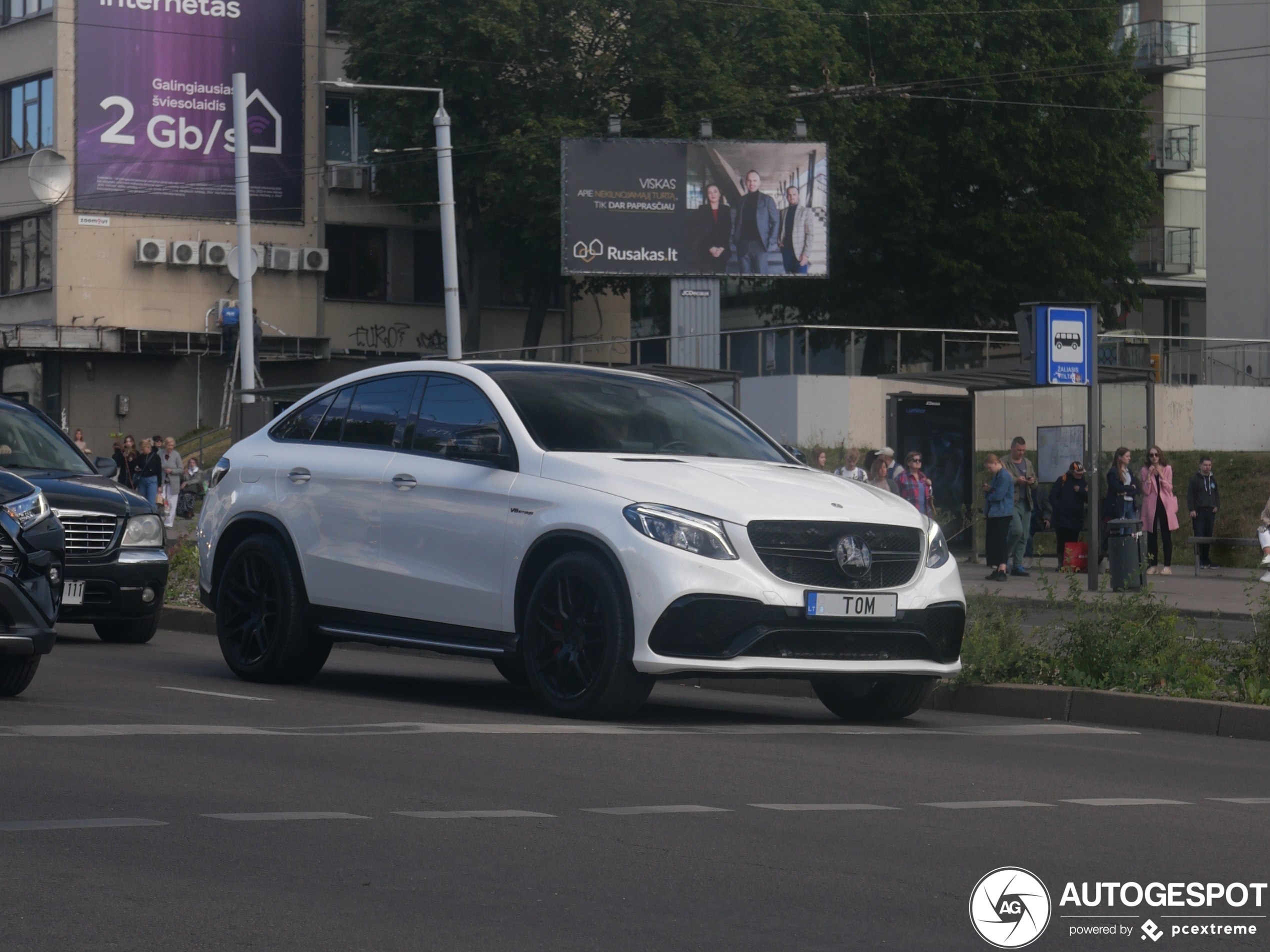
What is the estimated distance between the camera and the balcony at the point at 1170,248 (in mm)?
67812

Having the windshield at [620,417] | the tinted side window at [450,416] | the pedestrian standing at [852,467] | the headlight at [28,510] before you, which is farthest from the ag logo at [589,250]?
the headlight at [28,510]

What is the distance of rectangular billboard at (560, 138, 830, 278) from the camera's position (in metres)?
41.0

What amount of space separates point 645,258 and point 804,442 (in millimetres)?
5269

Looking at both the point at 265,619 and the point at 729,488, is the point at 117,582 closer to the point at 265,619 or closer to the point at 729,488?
the point at 265,619

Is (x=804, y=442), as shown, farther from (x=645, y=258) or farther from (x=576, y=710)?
(x=576, y=710)

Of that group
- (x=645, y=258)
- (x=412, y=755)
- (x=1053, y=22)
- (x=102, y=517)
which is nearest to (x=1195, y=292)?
(x=1053, y=22)

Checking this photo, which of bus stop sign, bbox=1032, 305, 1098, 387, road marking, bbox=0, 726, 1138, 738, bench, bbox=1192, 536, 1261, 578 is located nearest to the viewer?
road marking, bbox=0, 726, 1138, 738

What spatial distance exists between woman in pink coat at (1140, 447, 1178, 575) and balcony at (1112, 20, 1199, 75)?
39763 mm

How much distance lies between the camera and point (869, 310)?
175 ft

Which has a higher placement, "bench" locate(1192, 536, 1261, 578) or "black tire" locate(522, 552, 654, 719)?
"black tire" locate(522, 552, 654, 719)

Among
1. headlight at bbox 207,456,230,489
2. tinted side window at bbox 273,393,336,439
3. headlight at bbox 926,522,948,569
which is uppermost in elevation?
tinted side window at bbox 273,393,336,439

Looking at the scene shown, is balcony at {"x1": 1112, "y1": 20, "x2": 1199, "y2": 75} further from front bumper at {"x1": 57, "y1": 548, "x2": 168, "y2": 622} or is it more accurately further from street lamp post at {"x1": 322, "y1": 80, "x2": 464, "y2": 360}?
front bumper at {"x1": 57, "y1": 548, "x2": 168, "y2": 622}

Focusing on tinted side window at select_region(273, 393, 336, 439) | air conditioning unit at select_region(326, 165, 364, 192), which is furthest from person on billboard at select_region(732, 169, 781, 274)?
tinted side window at select_region(273, 393, 336, 439)

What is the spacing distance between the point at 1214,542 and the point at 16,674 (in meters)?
21.3
